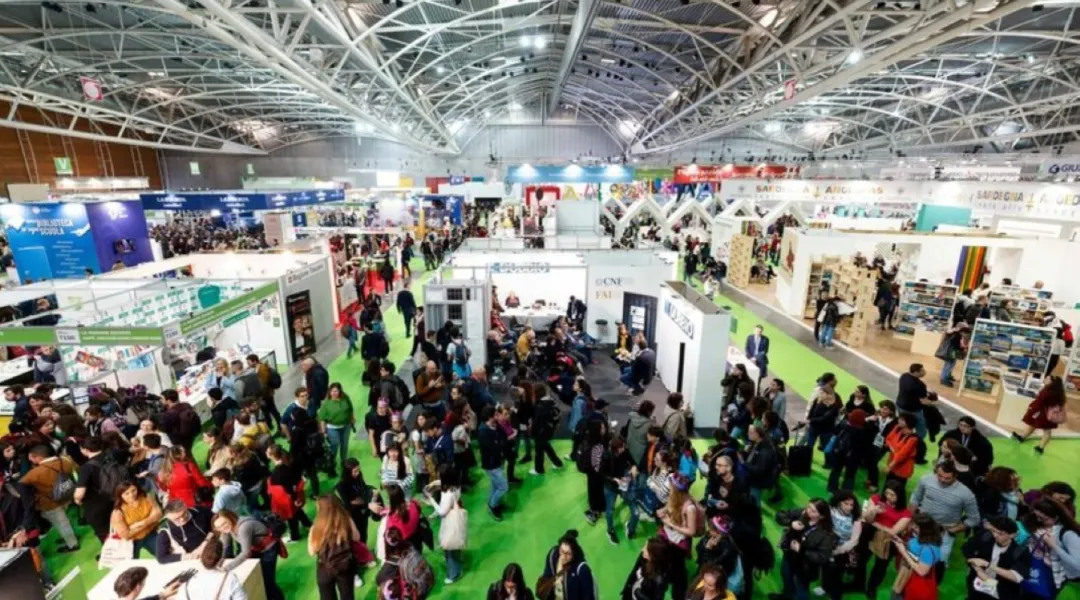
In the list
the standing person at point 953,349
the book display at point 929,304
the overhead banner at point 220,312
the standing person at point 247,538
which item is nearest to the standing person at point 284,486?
the standing person at point 247,538

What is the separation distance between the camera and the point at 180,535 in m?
3.70

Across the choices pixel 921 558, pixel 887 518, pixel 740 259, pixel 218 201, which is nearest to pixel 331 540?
pixel 921 558

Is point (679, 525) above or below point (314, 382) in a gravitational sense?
below

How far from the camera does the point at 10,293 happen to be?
311 inches

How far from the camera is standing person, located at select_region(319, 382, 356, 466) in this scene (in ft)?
18.2

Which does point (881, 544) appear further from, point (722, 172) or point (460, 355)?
point (722, 172)

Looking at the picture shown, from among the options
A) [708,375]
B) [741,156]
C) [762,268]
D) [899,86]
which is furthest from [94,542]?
[741,156]

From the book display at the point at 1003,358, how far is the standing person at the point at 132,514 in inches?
404

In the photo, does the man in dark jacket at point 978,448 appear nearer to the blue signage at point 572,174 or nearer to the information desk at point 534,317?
the information desk at point 534,317

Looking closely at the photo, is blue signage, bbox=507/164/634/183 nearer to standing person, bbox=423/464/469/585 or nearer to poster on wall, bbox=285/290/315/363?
poster on wall, bbox=285/290/315/363

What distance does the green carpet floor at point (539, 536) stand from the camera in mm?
4406

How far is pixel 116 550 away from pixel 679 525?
458 centimetres

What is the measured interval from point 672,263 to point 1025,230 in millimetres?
9602

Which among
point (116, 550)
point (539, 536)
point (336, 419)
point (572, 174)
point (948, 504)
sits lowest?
point (539, 536)
